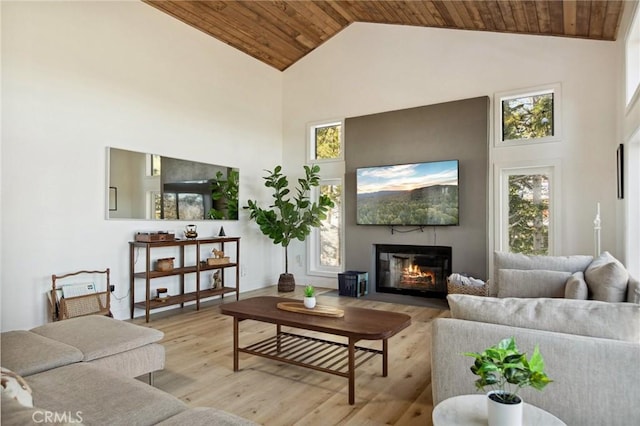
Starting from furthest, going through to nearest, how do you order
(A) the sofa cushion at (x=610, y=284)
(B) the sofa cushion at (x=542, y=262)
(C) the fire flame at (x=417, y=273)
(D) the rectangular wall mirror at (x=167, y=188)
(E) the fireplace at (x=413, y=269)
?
(C) the fire flame at (x=417, y=273)
(E) the fireplace at (x=413, y=269)
(D) the rectangular wall mirror at (x=167, y=188)
(B) the sofa cushion at (x=542, y=262)
(A) the sofa cushion at (x=610, y=284)

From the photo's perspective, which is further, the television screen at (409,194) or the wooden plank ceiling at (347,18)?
the television screen at (409,194)

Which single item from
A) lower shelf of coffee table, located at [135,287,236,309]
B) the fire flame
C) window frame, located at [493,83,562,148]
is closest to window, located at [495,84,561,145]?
window frame, located at [493,83,562,148]

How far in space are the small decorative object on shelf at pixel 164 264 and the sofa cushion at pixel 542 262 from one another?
12.5 feet

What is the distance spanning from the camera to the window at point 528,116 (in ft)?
16.2

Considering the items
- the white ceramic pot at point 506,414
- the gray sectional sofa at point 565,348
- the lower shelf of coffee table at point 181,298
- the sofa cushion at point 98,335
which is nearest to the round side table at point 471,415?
the white ceramic pot at point 506,414

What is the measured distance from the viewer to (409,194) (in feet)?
19.0

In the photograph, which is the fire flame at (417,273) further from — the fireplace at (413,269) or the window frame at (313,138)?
the window frame at (313,138)

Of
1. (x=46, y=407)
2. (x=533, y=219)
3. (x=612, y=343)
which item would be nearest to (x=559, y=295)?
(x=612, y=343)

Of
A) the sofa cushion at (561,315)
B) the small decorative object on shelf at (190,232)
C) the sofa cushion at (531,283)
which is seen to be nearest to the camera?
the sofa cushion at (561,315)

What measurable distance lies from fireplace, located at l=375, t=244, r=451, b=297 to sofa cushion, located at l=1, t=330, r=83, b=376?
15.3 feet

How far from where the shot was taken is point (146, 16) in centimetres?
493

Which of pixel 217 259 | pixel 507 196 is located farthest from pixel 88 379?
pixel 507 196

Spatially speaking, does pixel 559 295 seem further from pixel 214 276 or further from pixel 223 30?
pixel 223 30

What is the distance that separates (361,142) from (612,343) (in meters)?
5.05
